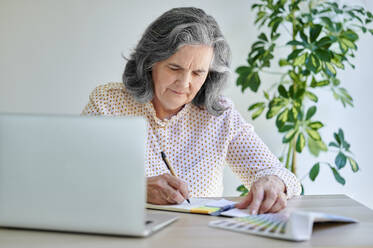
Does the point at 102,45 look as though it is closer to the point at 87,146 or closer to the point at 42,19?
the point at 42,19

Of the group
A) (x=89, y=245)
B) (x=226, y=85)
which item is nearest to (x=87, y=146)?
Answer: (x=89, y=245)

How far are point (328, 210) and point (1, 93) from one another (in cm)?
238

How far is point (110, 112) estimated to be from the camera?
1901 millimetres

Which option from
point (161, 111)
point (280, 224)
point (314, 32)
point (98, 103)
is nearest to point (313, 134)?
point (314, 32)

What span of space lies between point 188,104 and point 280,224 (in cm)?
96

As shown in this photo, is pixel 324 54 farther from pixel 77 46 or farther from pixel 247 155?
pixel 77 46

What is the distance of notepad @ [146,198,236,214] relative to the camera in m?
1.27

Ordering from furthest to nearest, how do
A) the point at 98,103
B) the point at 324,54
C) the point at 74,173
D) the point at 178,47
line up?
the point at 324,54, the point at 98,103, the point at 178,47, the point at 74,173

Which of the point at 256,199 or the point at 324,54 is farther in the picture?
the point at 324,54

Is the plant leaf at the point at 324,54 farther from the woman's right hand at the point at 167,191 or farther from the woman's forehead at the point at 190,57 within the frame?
the woman's right hand at the point at 167,191

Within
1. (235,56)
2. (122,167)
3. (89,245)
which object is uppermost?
(235,56)

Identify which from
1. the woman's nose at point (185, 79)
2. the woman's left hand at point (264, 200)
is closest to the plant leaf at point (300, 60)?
the woman's nose at point (185, 79)

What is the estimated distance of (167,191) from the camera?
53.5 inches

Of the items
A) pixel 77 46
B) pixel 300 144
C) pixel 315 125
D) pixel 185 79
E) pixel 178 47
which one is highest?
pixel 77 46
